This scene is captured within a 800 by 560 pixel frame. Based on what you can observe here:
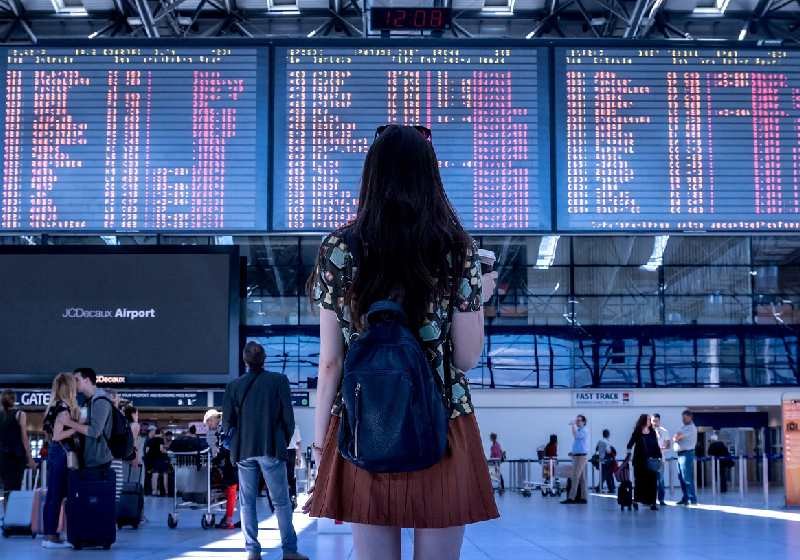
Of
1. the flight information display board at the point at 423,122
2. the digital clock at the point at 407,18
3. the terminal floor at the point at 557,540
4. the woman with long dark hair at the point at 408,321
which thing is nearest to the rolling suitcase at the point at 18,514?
the terminal floor at the point at 557,540

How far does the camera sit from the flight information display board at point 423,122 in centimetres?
1246

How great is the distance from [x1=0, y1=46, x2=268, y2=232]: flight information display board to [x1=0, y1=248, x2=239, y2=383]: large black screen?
5.59 ft

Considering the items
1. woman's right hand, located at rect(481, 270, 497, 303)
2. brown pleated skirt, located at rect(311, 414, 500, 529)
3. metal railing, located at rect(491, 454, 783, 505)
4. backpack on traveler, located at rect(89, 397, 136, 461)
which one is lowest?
metal railing, located at rect(491, 454, 783, 505)

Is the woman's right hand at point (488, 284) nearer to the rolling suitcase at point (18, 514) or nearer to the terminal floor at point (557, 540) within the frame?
the terminal floor at point (557, 540)

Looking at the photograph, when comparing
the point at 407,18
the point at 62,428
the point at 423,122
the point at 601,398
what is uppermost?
the point at 407,18

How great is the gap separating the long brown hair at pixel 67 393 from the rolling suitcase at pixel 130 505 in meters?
2.40

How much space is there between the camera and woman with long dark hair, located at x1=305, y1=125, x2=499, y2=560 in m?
2.28

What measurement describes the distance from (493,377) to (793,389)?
7.94 meters

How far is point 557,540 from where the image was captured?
949 cm

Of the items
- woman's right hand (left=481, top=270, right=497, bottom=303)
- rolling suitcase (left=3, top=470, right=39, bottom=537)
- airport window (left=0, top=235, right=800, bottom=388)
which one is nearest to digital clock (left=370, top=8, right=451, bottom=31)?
rolling suitcase (left=3, top=470, right=39, bottom=537)

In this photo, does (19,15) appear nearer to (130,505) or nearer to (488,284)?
(130,505)

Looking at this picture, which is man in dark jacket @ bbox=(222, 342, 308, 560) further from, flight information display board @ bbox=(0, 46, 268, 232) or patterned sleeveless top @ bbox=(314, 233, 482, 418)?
patterned sleeveless top @ bbox=(314, 233, 482, 418)

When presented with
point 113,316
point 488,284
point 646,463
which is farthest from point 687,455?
point 488,284

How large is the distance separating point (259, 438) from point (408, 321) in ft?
18.0
